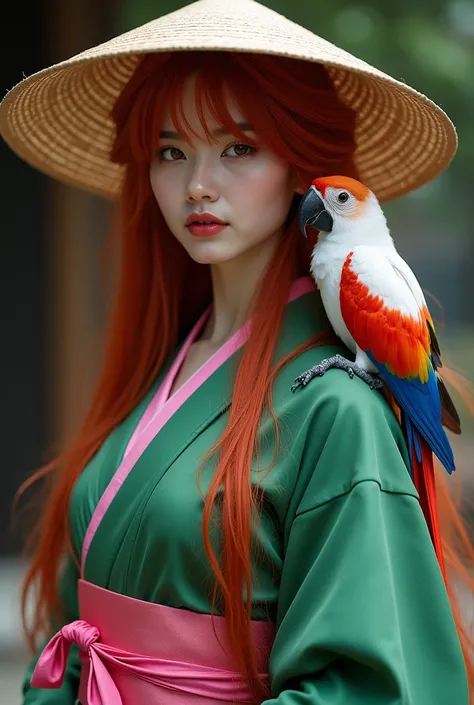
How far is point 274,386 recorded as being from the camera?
4.08ft

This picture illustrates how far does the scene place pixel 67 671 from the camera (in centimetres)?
151

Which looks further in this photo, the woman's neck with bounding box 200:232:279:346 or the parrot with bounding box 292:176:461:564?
the woman's neck with bounding box 200:232:279:346

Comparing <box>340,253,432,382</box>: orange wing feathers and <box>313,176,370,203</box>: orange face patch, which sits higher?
<box>313,176,370,203</box>: orange face patch

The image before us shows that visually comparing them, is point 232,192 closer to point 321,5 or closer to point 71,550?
point 71,550

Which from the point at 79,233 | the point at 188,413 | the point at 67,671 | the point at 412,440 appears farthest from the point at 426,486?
the point at 79,233

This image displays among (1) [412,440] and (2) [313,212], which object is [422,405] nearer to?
(1) [412,440]

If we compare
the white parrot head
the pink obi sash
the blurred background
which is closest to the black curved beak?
the white parrot head

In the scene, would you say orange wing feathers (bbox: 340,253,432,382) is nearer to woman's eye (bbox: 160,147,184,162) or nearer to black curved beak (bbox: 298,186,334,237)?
black curved beak (bbox: 298,186,334,237)

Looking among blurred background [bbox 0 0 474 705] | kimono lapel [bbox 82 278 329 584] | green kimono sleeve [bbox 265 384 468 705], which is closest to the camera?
green kimono sleeve [bbox 265 384 468 705]

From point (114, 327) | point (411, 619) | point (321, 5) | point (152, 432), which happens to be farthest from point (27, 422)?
point (411, 619)

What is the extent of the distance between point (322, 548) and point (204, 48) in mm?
620

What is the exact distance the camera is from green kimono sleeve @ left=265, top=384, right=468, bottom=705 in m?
Result: 1.06

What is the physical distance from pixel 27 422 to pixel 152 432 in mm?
2242

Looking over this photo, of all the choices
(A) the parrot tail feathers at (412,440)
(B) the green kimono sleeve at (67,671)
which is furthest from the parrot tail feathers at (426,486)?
(B) the green kimono sleeve at (67,671)
